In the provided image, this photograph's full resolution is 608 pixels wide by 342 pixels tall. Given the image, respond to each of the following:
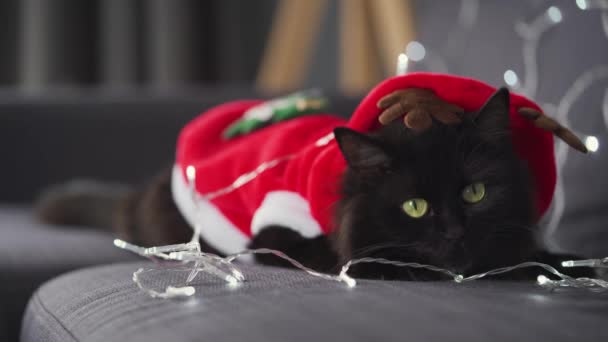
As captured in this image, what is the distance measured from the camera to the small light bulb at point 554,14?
1.27 meters

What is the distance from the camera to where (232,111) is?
1.48 metres

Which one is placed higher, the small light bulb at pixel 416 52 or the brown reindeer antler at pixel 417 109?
the small light bulb at pixel 416 52

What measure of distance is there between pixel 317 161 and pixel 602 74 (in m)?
0.52

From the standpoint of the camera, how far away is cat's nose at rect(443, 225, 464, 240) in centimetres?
91

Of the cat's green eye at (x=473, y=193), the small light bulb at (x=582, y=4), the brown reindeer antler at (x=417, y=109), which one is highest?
the small light bulb at (x=582, y=4)

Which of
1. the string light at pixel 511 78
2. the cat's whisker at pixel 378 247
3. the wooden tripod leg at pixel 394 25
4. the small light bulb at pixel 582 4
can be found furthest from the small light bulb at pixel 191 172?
the wooden tripod leg at pixel 394 25

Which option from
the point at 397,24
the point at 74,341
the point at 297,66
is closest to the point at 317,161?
the point at 74,341

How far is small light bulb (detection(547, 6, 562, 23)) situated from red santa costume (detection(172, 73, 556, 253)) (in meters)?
0.32

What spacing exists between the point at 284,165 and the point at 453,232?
37cm

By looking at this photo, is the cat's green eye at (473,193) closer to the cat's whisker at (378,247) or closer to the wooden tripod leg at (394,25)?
the cat's whisker at (378,247)

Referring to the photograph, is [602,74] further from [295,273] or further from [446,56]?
[295,273]

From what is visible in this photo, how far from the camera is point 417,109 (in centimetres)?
96

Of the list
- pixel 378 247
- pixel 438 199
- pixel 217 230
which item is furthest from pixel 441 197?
pixel 217 230

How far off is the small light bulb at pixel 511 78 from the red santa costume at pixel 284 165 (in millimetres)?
282
